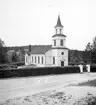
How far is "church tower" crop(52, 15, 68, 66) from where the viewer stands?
4444cm

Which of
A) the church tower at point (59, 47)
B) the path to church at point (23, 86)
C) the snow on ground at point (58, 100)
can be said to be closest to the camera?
the snow on ground at point (58, 100)

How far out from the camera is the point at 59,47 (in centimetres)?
4456

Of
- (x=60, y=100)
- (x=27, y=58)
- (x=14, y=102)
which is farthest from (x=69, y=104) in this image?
(x=27, y=58)

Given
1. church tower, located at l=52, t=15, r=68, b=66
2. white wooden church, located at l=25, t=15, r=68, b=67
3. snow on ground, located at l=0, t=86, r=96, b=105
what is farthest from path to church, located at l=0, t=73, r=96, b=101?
white wooden church, located at l=25, t=15, r=68, b=67

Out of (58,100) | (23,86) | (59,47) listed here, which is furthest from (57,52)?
(58,100)

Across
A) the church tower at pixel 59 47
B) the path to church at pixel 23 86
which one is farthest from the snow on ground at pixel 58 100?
the church tower at pixel 59 47

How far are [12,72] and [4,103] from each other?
14782mm

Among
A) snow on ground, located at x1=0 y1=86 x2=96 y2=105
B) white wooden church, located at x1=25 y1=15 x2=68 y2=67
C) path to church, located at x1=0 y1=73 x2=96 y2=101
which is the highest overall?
white wooden church, located at x1=25 y1=15 x2=68 y2=67

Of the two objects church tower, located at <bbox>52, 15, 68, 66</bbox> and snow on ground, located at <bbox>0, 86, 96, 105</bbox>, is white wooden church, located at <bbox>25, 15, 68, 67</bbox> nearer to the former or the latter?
church tower, located at <bbox>52, 15, 68, 66</bbox>

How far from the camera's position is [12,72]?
88.5 ft

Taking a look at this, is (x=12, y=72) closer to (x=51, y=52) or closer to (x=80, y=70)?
(x=80, y=70)

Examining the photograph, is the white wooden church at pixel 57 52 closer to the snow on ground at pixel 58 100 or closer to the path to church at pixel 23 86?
the path to church at pixel 23 86

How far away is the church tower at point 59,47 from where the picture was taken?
44.4m

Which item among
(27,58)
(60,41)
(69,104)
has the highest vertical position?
(60,41)
